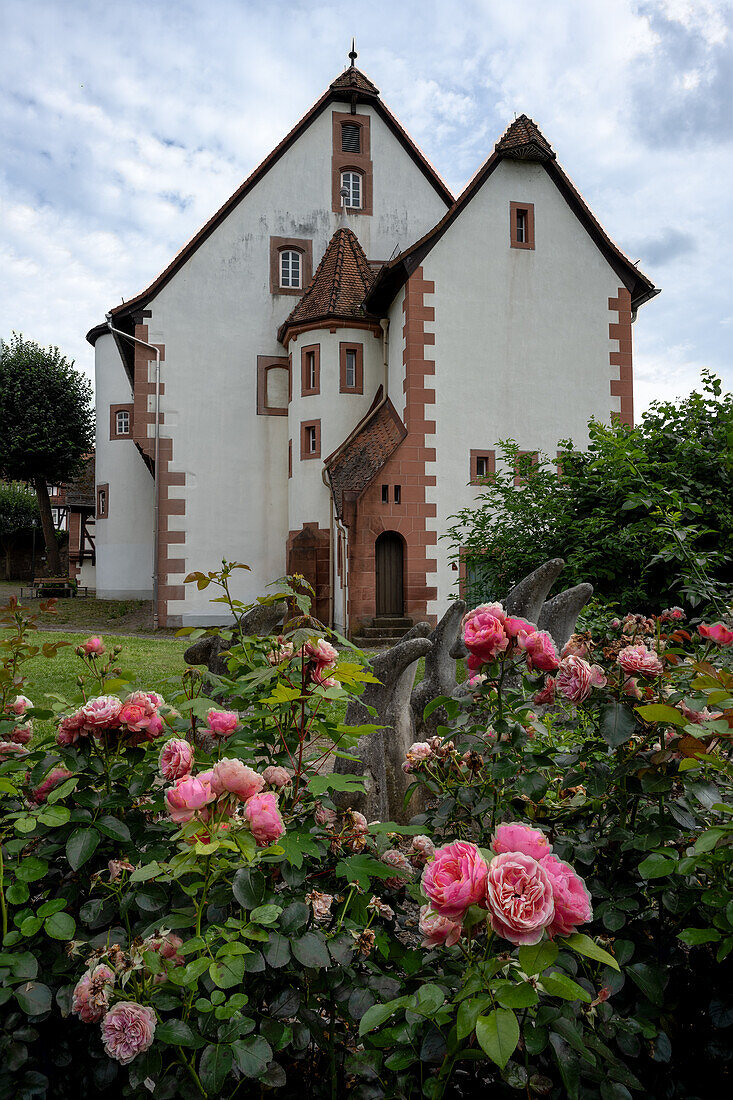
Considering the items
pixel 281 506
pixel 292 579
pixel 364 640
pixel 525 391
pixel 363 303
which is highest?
pixel 363 303

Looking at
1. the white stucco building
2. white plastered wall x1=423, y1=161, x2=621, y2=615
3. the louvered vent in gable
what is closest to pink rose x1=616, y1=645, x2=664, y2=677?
the white stucco building

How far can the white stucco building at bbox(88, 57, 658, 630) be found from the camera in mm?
16438

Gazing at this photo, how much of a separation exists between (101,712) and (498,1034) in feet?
3.39

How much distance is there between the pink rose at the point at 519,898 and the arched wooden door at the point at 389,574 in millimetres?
15378

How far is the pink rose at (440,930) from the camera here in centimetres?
127

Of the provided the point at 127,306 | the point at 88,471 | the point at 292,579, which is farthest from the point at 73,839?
the point at 88,471

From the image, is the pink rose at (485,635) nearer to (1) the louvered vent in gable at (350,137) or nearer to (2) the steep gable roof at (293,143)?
(2) the steep gable roof at (293,143)

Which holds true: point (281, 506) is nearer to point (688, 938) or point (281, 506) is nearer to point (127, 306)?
point (127, 306)

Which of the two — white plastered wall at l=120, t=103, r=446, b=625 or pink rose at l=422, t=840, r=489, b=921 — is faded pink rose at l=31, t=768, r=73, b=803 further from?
white plastered wall at l=120, t=103, r=446, b=625

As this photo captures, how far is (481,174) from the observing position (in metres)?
16.8

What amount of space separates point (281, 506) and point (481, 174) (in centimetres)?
909

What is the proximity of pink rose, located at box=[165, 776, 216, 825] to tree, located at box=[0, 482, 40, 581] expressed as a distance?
4463 centimetres

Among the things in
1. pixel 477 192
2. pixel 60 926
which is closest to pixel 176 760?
pixel 60 926

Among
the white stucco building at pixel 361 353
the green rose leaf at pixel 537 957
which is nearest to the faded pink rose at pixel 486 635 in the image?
the green rose leaf at pixel 537 957
